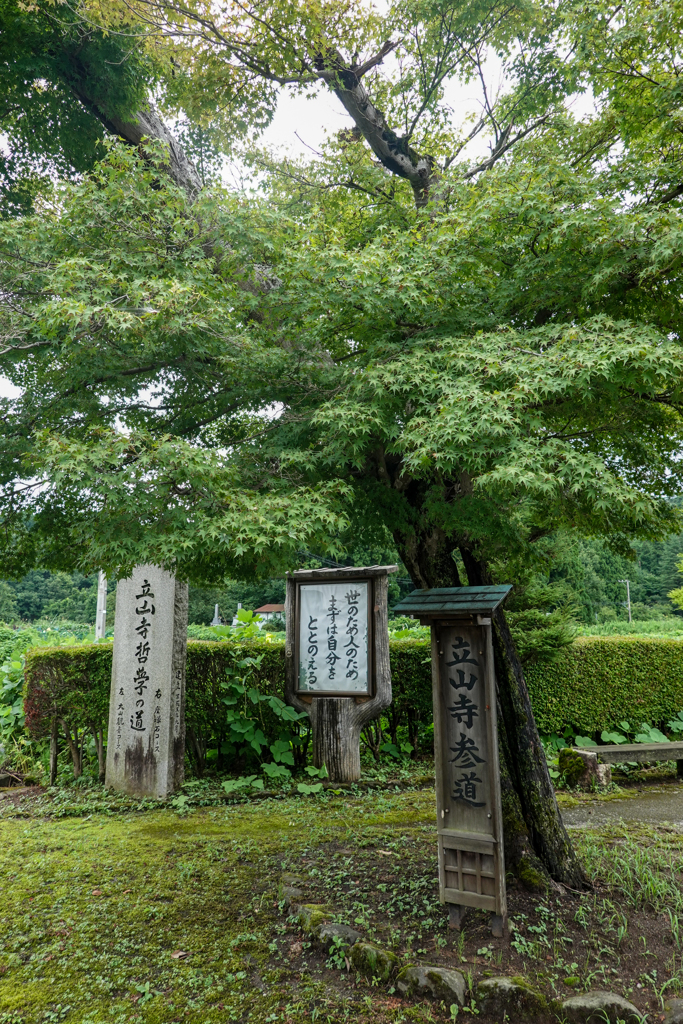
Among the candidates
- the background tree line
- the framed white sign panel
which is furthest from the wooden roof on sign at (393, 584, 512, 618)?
the background tree line

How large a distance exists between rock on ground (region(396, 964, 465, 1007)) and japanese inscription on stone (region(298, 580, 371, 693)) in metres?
3.46

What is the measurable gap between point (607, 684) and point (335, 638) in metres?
4.35

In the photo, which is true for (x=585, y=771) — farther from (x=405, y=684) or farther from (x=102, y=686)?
(x=102, y=686)

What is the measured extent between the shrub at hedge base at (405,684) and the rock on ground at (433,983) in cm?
476

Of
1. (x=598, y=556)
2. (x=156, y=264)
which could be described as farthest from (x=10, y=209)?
(x=598, y=556)

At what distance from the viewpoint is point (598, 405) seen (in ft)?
11.9

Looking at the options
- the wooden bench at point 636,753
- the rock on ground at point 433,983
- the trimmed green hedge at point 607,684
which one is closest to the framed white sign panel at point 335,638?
the trimmed green hedge at point 607,684

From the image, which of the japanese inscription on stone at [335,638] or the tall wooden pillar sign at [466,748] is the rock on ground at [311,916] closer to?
the tall wooden pillar sign at [466,748]

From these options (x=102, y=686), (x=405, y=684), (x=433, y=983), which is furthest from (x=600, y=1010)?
(x=102, y=686)

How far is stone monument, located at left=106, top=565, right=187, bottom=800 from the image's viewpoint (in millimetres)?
6594

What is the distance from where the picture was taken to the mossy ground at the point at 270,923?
2877mm

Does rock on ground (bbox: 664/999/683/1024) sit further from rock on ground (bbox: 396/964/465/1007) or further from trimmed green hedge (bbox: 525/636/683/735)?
trimmed green hedge (bbox: 525/636/683/735)

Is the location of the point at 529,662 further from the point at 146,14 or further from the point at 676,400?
the point at 146,14

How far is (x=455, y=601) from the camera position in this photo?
11.9 ft
